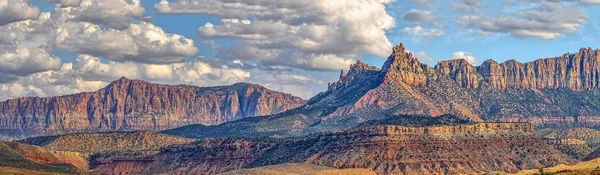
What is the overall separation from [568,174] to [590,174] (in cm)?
721

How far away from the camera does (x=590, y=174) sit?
5595 inches

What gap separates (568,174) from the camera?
490 feet
